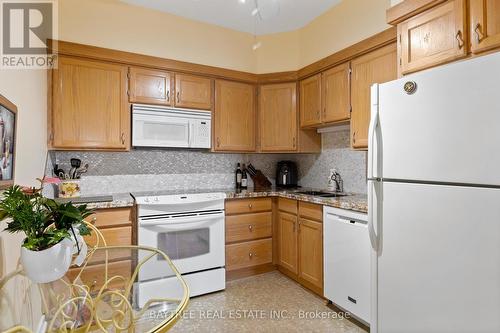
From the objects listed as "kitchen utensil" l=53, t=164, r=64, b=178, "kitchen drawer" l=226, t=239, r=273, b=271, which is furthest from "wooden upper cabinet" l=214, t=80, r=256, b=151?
"kitchen utensil" l=53, t=164, r=64, b=178

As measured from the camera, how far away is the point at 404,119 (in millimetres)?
1483

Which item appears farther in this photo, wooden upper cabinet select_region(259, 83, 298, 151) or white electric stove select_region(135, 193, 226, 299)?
wooden upper cabinet select_region(259, 83, 298, 151)

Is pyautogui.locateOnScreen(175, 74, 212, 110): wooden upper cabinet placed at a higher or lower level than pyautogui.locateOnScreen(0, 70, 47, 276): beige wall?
higher

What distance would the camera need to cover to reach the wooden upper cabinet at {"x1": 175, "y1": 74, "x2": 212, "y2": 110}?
2.82 metres

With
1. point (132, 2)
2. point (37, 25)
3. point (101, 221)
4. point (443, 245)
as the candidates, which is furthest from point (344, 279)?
point (132, 2)

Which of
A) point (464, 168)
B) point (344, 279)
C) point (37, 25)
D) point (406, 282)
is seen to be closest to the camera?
point (464, 168)

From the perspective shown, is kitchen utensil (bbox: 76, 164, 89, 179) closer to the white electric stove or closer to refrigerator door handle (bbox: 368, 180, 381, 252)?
the white electric stove

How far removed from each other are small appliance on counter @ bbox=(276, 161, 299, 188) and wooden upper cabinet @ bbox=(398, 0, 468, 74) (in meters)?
1.89

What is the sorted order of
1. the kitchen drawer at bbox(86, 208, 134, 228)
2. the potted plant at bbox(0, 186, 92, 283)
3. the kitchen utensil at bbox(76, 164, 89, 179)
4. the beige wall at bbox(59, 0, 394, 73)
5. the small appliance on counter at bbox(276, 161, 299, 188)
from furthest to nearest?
the small appliance on counter at bbox(276, 161, 299, 188) < the kitchen utensil at bbox(76, 164, 89, 179) < the beige wall at bbox(59, 0, 394, 73) < the kitchen drawer at bbox(86, 208, 134, 228) < the potted plant at bbox(0, 186, 92, 283)

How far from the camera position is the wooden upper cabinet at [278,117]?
314 centimetres

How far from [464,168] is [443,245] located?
0.39 meters

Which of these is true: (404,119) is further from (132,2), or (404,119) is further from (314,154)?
(132,2)

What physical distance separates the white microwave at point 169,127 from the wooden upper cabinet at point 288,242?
118cm

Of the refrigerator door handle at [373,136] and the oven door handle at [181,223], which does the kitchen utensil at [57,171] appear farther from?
the refrigerator door handle at [373,136]
